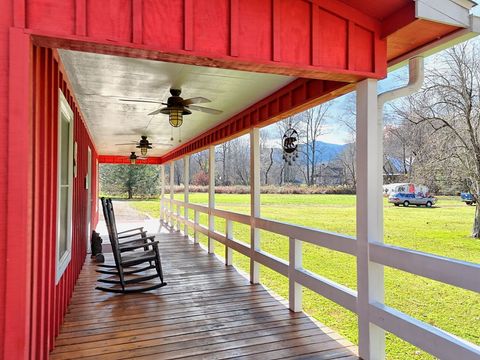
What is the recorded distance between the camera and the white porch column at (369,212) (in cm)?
254

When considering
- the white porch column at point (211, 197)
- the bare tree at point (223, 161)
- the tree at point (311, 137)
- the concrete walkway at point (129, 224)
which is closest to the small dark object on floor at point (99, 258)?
the concrete walkway at point (129, 224)

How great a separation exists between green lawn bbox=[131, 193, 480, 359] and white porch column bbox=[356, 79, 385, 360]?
70 centimetres

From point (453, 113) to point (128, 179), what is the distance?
84.1ft

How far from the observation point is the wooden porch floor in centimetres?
268

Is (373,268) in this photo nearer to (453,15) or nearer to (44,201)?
(453,15)

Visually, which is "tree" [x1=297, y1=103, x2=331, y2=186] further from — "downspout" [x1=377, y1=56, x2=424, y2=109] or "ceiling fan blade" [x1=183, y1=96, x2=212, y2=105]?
"downspout" [x1=377, y1=56, x2=424, y2=109]

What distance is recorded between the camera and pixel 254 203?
188 inches

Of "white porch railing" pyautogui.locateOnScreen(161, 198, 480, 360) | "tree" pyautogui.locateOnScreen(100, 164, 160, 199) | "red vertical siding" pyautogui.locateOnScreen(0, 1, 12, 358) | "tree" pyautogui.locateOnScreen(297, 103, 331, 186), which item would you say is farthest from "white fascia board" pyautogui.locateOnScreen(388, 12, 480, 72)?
"tree" pyautogui.locateOnScreen(100, 164, 160, 199)

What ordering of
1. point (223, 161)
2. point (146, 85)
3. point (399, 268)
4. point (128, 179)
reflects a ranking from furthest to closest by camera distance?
point (128, 179), point (223, 161), point (146, 85), point (399, 268)

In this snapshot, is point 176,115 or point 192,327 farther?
point 176,115

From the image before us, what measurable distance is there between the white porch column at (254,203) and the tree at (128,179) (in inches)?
956

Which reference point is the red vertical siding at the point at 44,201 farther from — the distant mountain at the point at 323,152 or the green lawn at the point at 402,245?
the distant mountain at the point at 323,152

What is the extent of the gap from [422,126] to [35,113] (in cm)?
636

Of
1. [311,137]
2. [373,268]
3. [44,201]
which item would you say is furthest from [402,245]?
[44,201]
